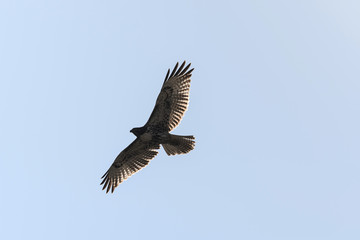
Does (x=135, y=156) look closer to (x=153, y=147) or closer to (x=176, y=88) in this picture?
(x=153, y=147)

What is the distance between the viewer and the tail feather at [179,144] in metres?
14.4

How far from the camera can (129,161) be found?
1590 centimetres

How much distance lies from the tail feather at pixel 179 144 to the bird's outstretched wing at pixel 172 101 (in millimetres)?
418

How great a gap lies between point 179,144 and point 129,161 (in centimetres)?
Answer: 214

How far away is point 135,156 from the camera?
621 inches

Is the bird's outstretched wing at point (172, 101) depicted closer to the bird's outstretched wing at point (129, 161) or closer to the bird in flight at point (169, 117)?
the bird in flight at point (169, 117)

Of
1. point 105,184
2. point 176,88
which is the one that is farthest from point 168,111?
point 105,184

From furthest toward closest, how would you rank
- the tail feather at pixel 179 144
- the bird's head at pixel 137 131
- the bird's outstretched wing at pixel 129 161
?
the bird's outstretched wing at pixel 129 161, the bird's head at pixel 137 131, the tail feather at pixel 179 144

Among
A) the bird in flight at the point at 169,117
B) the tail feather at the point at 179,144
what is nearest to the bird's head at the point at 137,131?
the bird in flight at the point at 169,117

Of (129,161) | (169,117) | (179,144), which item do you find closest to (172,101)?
(169,117)

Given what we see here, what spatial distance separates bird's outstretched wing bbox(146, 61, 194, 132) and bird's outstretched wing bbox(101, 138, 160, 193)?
31.9 inches

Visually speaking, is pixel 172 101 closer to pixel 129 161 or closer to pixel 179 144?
pixel 179 144

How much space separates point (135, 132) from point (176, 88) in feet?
5.60

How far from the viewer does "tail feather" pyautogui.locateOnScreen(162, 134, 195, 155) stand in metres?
14.4
